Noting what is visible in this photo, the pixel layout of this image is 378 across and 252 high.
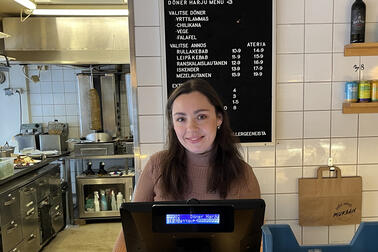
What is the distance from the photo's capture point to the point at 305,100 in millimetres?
1895

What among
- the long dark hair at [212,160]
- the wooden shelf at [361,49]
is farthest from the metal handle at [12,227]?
the wooden shelf at [361,49]

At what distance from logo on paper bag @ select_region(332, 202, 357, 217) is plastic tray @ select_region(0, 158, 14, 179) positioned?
2.72m

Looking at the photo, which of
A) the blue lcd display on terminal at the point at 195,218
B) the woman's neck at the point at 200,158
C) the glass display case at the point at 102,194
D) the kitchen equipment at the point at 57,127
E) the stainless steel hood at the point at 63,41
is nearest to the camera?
the blue lcd display on terminal at the point at 195,218

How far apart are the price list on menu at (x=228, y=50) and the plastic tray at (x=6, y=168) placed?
1.90 meters

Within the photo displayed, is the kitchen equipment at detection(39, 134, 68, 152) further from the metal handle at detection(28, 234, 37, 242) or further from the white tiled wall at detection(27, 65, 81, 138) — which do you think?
the metal handle at detection(28, 234, 37, 242)

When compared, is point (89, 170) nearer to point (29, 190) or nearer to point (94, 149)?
point (94, 149)

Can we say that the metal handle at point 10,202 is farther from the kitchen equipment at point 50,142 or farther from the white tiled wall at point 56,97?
the white tiled wall at point 56,97

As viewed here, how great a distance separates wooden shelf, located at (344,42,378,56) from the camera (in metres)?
1.75

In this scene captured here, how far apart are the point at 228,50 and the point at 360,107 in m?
0.84

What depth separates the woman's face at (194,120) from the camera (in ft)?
3.85

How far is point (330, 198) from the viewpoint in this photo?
6.28 feet

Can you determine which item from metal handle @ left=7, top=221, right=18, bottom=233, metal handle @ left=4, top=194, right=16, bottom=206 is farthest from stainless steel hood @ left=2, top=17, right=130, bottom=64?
metal handle @ left=7, top=221, right=18, bottom=233

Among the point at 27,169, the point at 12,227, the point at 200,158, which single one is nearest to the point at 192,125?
the point at 200,158

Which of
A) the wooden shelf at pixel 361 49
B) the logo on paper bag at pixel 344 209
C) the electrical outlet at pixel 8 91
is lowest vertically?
the logo on paper bag at pixel 344 209
